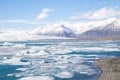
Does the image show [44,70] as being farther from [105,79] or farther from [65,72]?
[105,79]

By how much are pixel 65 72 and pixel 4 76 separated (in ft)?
15.9

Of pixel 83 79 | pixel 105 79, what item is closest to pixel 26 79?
pixel 83 79

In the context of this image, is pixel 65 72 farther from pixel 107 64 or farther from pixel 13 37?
pixel 13 37

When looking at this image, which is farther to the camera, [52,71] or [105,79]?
[52,71]

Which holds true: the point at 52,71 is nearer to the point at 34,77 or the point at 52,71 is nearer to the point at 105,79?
the point at 34,77

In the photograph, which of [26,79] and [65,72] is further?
[65,72]

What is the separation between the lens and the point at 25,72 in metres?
23.2

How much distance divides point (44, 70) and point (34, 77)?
141 inches

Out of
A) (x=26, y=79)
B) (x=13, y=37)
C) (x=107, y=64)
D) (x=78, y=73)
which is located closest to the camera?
(x=26, y=79)

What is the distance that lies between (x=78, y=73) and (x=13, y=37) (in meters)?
85.6

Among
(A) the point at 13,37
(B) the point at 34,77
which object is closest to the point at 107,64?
(B) the point at 34,77

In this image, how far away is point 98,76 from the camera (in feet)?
72.2

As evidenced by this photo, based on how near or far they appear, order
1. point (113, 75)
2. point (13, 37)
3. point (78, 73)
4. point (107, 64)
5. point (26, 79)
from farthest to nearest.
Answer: point (13, 37) → point (107, 64) → point (78, 73) → point (113, 75) → point (26, 79)

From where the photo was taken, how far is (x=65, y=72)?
76.4 feet
